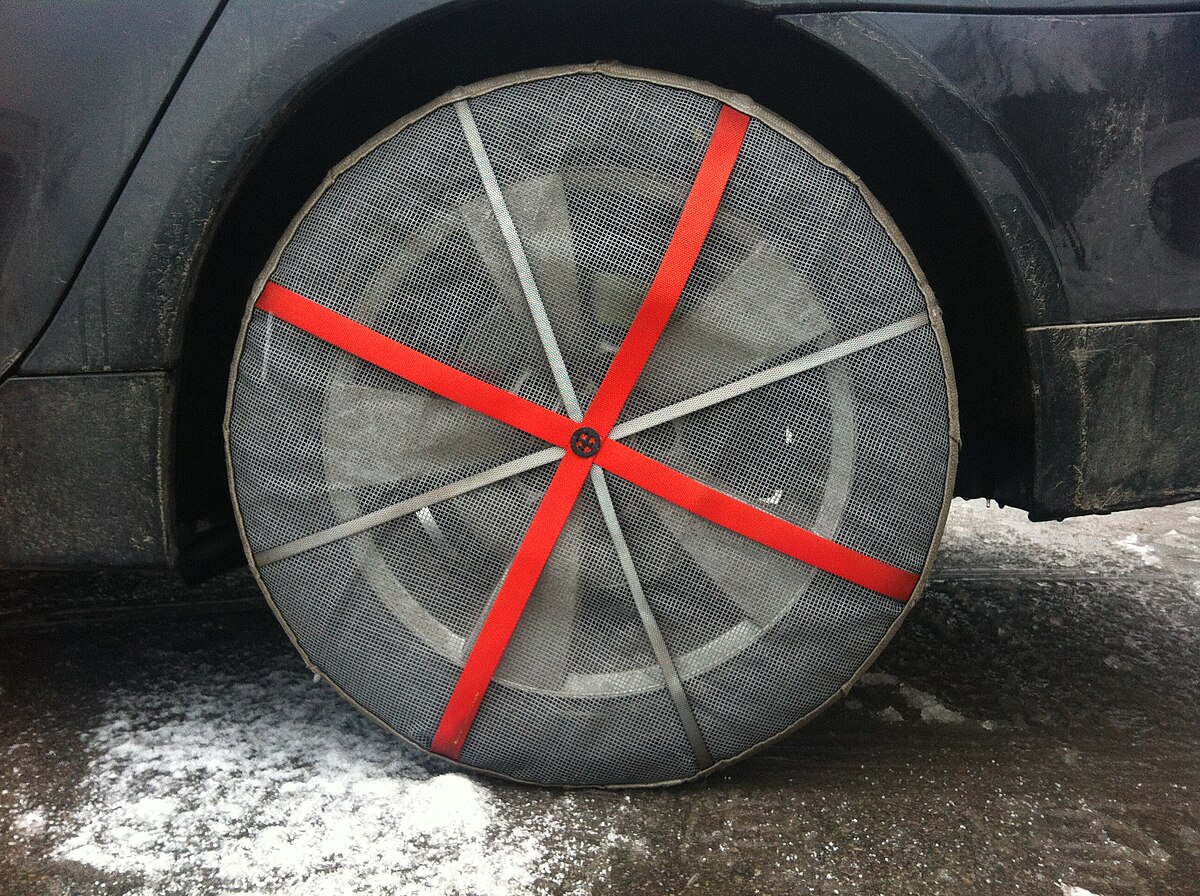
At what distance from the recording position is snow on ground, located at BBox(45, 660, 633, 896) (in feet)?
4.58

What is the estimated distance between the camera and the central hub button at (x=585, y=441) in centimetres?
147

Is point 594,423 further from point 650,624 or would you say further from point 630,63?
point 630,63

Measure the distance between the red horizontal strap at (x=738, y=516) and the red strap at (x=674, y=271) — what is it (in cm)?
7

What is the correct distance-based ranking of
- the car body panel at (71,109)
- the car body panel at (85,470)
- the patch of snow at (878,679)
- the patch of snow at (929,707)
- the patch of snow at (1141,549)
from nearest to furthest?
the car body panel at (71,109) → the car body panel at (85,470) → the patch of snow at (929,707) → the patch of snow at (878,679) → the patch of snow at (1141,549)

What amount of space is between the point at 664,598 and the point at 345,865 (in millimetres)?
624

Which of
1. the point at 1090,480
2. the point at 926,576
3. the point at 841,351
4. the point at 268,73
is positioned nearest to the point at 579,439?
the point at 841,351

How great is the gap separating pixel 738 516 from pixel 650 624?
22 cm

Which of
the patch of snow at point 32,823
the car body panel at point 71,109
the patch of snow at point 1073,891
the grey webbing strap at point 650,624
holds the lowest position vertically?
the patch of snow at point 32,823

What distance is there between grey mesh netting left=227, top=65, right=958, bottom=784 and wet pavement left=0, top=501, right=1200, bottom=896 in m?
0.14

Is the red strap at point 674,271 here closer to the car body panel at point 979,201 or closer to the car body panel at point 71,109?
the car body panel at point 979,201

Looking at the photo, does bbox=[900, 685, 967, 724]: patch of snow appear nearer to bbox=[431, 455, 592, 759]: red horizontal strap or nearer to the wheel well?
the wheel well

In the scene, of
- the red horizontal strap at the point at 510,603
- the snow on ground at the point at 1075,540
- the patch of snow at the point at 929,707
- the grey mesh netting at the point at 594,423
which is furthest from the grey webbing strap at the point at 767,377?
the snow on ground at the point at 1075,540

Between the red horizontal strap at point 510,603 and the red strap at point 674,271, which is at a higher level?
the red strap at point 674,271

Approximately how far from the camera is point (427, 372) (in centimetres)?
148
